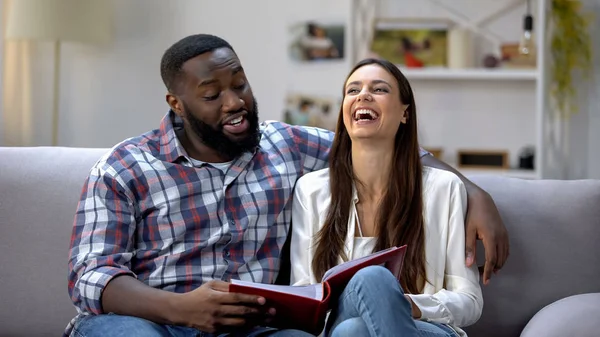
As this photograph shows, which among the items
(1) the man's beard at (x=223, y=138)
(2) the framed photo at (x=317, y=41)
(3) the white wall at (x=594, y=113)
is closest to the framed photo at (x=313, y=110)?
(2) the framed photo at (x=317, y=41)

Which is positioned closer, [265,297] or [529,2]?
[265,297]

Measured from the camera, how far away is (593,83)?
14.4ft

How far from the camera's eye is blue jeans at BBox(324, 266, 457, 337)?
176 centimetres

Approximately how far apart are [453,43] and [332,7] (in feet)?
2.10

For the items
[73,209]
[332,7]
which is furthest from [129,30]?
[73,209]

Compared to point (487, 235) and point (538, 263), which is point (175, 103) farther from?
point (538, 263)

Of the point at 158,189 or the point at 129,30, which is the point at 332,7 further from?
the point at 158,189

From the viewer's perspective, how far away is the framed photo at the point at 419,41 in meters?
4.29

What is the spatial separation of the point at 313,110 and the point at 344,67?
268mm

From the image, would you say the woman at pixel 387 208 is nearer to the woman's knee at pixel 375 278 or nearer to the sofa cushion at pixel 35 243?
the woman's knee at pixel 375 278

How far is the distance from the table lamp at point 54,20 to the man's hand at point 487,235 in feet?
8.55

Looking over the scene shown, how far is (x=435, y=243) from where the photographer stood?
2094 mm

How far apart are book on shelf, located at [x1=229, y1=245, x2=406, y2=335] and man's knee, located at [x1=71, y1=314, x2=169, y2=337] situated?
0.81 ft

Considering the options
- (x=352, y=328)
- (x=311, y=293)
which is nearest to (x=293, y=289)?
(x=311, y=293)
